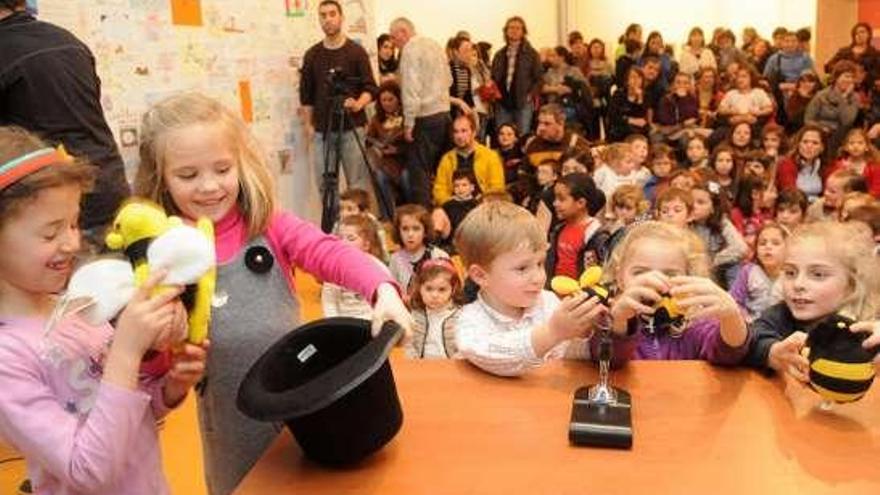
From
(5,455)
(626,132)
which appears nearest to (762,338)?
(5,455)

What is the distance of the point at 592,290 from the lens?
144 centimetres

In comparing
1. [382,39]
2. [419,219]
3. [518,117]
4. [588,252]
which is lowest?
[588,252]

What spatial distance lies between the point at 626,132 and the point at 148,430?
7754 millimetres

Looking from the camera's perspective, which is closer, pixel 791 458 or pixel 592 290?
pixel 791 458

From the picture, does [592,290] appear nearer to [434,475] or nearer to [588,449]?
[588,449]

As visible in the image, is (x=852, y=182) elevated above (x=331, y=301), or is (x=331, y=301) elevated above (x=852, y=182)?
(x=852, y=182)

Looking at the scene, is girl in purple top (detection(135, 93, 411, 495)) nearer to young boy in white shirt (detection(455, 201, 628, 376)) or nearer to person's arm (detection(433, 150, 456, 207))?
young boy in white shirt (detection(455, 201, 628, 376))

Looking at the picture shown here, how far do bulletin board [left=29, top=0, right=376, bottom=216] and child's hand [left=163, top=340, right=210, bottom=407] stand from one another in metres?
2.74

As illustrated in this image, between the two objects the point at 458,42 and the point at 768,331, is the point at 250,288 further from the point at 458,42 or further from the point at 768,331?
the point at 458,42

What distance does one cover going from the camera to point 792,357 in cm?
140

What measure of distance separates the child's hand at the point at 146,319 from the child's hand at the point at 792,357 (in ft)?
3.25

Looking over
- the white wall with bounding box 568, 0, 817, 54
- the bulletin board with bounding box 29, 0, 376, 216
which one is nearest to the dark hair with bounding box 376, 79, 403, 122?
the bulletin board with bounding box 29, 0, 376, 216

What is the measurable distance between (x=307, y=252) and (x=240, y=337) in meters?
0.20

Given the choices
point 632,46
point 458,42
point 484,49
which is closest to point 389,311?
point 458,42
